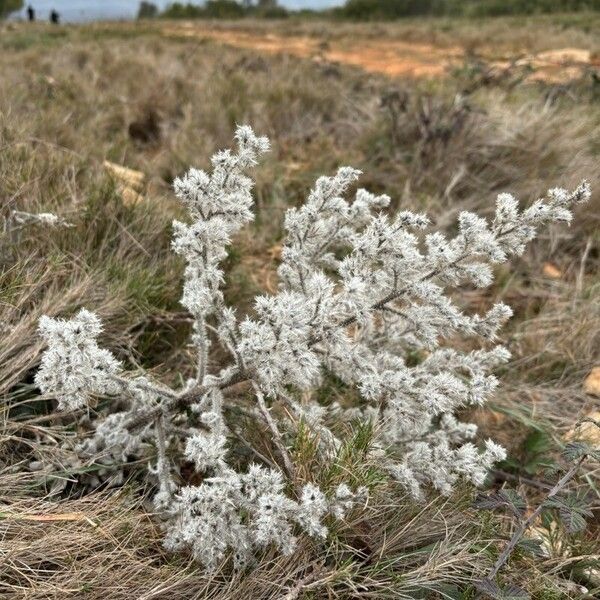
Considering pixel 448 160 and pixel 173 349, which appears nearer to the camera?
pixel 173 349

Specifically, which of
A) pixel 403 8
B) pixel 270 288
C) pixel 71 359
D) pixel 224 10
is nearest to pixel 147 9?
pixel 224 10

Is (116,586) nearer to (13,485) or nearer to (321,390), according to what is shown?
(13,485)

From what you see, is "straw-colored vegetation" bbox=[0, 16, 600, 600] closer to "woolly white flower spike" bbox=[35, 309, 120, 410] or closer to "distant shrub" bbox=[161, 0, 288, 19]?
"woolly white flower spike" bbox=[35, 309, 120, 410]

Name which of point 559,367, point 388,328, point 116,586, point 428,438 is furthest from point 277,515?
point 559,367

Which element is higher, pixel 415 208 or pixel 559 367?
pixel 415 208

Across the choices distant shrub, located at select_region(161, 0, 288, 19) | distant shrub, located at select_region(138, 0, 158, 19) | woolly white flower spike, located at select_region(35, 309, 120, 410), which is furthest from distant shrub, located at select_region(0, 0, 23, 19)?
woolly white flower spike, located at select_region(35, 309, 120, 410)
